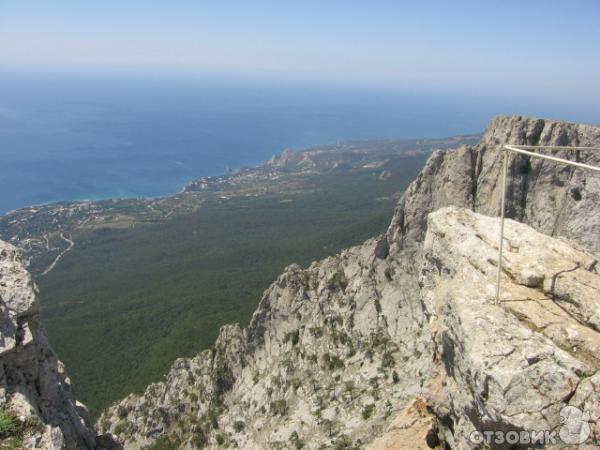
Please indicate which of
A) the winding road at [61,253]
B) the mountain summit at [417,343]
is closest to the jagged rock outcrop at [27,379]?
the mountain summit at [417,343]

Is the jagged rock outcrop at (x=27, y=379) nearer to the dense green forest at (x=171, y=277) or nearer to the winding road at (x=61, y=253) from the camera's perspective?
the dense green forest at (x=171, y=277)

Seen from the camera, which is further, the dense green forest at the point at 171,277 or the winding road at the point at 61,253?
the winding road at the point at 61,253

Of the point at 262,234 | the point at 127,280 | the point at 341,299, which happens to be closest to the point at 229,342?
the point at 341,299

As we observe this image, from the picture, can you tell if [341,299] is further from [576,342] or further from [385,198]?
[385,198]

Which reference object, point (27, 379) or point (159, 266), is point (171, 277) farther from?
point (27, 379)

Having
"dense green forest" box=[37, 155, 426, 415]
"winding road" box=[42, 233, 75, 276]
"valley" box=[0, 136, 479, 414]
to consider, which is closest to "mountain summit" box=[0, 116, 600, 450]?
"dense green forest" box=[37, 155, 426, 415]

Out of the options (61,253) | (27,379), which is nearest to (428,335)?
(27,379)
